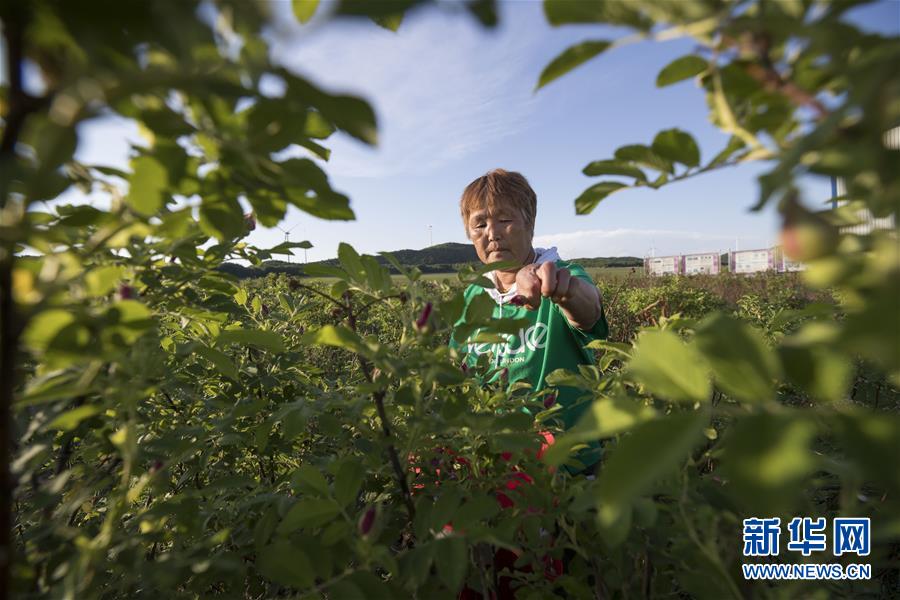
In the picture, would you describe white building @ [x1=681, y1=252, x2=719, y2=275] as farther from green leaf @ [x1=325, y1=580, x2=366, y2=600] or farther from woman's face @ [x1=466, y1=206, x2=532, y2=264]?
green leaf @ [x1=325, y1=580, x2=366, y2=600]

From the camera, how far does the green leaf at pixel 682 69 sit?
1.82ft

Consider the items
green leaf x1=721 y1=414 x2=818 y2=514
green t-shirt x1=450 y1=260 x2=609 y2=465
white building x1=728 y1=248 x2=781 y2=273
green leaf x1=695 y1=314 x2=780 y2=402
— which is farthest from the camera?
white building x1=728 y1=248 x2=781 y2=273

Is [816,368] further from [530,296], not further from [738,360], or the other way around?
[530,296]

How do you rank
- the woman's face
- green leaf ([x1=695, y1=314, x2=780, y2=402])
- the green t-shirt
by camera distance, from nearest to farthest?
1. green leaf ([x1=695, y1=314, x2=780, y2=402])
2. the green t-shirt
3. the woman's face

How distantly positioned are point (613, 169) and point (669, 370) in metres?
0.31

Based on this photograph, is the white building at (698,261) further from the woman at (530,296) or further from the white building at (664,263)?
the woman at (530,296)

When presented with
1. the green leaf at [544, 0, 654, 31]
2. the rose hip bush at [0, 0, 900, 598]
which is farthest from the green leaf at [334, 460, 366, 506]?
the green leaf at [544, 0, 654, 31]

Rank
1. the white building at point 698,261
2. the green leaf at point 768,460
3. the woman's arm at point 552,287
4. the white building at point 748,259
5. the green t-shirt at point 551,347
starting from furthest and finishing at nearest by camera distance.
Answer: the white building at point 698,261, the white building at point 748,259, the green t-shirt at point 551,347, the woman's arm at point 552,287, the green leaf at point 768,460

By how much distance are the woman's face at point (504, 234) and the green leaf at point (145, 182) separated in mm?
2173

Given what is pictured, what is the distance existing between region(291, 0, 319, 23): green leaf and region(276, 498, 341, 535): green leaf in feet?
2.23

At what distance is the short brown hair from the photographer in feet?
9.04

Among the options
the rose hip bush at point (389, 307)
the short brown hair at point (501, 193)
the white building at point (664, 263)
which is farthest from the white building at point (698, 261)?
the rose hip bush at point (389, 307)

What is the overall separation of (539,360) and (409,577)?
171 centimetres

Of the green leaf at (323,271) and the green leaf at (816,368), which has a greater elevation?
the green leaf at (323,271)
